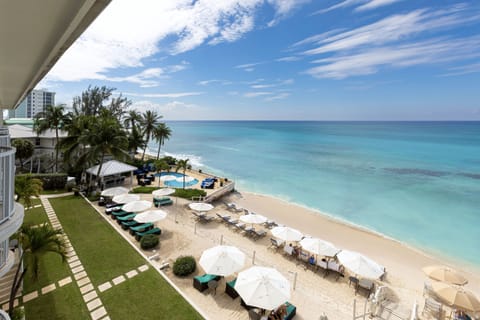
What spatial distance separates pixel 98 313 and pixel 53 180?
722 inches

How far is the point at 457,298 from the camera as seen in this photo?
27.7 ft

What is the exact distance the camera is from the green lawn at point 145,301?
7664 millimetres

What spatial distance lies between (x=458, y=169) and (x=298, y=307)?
54.0m

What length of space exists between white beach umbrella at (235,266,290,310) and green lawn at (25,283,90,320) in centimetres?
544

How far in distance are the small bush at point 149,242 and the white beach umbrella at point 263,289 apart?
6110mm

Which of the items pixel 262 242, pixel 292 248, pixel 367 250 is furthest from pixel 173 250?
pixel 367 250

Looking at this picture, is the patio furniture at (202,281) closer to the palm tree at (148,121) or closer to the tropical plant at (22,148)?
the tropical plant at (22,148)

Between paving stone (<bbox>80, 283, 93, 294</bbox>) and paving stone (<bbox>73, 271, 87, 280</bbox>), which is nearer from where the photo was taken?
paving stone (<bbox>80, 283, 93, 294</bbox>)

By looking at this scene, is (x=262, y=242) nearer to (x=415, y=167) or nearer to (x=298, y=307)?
(x=298, y=307)

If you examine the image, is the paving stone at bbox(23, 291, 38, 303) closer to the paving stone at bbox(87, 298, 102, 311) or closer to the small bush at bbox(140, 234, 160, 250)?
the paving stone at bbox(87, 298, 102, 311)

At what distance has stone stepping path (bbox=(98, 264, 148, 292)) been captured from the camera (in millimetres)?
8758

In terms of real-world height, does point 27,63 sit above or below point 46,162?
above

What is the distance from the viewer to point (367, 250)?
15.1 metres

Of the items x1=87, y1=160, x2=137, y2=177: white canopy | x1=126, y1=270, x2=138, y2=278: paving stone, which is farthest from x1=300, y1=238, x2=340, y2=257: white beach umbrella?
x1=87, y1=160, x2=137, y2=177: white canopy
